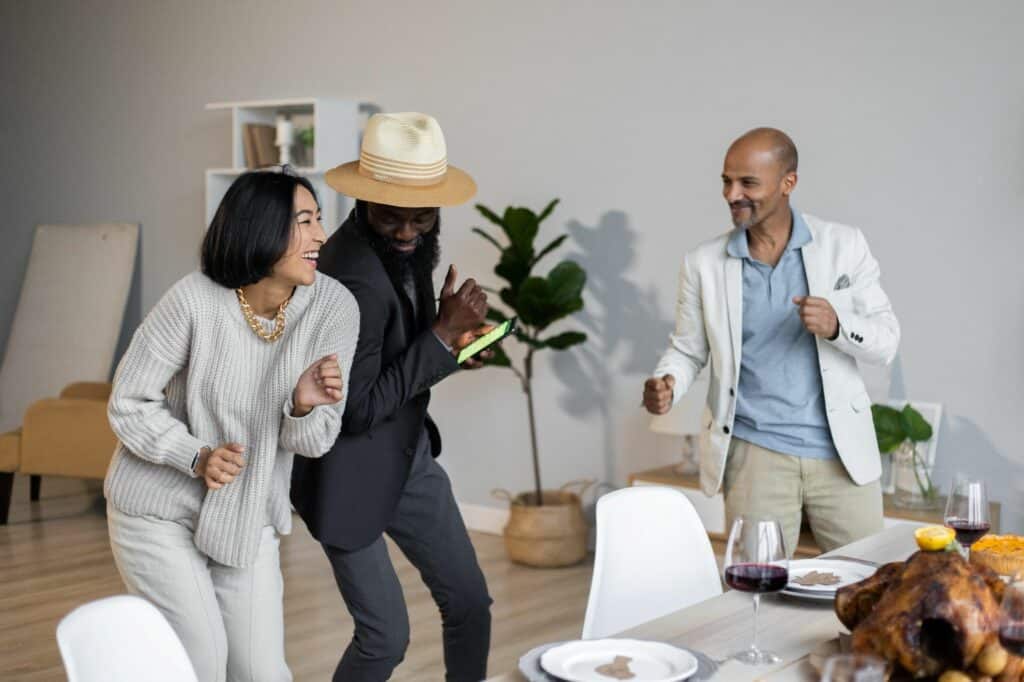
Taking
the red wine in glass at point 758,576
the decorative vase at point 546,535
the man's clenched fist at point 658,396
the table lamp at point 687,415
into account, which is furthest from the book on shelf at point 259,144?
the red wine in glass at point 758,576

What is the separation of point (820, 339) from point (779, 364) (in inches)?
4.9

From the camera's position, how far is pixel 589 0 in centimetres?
→ 596

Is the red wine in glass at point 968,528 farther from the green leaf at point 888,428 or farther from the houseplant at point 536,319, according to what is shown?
the houseplant at point 536,319

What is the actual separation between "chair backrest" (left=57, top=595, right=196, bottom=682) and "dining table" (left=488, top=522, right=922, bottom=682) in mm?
444

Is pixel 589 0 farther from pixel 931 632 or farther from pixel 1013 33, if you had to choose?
pixel 931 632

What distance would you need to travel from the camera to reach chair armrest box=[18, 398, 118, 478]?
Answer: 21.7 feet

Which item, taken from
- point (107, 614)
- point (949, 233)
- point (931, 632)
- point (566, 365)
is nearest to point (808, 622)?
point (931, 632)

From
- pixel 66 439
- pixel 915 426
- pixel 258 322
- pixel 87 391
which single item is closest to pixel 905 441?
pixel 915 426

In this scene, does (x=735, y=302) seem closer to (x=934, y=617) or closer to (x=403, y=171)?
(x=403, y=171)

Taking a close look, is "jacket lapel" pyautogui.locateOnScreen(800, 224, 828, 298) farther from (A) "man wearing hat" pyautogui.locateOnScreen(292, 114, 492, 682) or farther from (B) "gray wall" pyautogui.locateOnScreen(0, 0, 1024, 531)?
(B) "gray wall" pyautogui.locateOnScreen(0, 0, 1024, 531)

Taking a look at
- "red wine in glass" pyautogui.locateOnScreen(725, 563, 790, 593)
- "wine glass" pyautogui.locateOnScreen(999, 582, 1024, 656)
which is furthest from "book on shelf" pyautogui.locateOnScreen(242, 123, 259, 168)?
"wine glass" pyautogui.locateOnScreen(999, 582, 1024, 656)

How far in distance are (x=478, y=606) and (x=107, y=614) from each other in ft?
4.77

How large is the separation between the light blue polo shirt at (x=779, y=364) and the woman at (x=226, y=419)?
115 centimetres

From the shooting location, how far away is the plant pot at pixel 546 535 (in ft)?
19.0
